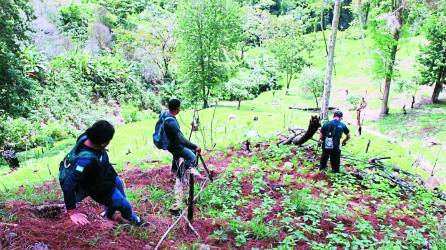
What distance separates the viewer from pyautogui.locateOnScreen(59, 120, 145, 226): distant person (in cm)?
386

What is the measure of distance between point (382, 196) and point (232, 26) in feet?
57.4

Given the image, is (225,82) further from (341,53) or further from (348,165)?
(341,53)

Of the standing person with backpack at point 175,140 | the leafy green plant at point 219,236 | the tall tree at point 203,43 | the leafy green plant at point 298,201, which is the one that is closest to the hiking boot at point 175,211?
the standing person with backpack at point 175,140

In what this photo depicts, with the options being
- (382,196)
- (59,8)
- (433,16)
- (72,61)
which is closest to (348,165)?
(382,196)

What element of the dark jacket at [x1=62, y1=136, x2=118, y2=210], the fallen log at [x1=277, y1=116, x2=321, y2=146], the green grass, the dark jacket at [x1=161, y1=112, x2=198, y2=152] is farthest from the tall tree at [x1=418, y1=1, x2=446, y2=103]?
the dark jacket at [x1=62, y1=136, x2=118, y2=210]

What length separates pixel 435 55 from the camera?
21.6 m

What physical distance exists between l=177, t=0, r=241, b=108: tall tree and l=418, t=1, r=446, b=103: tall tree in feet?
36.6

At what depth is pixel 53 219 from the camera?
4.70 m

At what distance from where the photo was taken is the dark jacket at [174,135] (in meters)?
6.23

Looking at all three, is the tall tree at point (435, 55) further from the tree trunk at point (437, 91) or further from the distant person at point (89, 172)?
the distant person at point (89, 172)

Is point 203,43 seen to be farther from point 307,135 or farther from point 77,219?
point 77,219

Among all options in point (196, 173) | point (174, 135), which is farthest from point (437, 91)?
point (196, 173)

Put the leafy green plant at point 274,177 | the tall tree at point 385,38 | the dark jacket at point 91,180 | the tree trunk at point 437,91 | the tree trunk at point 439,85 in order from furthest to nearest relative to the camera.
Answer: the tree trunk at point 437,91 < the tree trunk at point 439,85 < the tall tree at point 385,38 < the leafy green plant at point 274,177 < the dark jacket at point 91,180

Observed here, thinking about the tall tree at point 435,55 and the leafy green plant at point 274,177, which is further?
the tall tree at point 435,55
